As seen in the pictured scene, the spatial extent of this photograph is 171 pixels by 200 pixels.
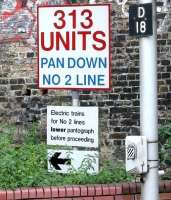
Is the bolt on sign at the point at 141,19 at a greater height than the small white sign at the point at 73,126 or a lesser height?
greater

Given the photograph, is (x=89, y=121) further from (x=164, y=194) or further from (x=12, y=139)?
(x=12, y=139)

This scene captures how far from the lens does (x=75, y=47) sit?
805cm

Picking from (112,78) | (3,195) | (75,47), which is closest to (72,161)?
(3,195)

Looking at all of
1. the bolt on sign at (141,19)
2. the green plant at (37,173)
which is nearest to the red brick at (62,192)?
the green plant at (37,173)

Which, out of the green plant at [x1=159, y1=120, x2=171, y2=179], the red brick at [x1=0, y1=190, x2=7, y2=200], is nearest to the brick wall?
the red brick at [x1=0, y1=190, x2=7, y2=200]

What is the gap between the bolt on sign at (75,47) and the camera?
796 centimetres

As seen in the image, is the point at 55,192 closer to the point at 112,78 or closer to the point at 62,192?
the point at 62,192

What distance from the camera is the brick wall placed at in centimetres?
729

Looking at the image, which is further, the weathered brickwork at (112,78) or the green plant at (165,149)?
the weathered brickwork at (112,78)

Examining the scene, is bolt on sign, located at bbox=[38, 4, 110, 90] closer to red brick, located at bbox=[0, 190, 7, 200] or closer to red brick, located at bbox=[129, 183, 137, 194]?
red brick, located at bbox=[129, 183, 137, 194]

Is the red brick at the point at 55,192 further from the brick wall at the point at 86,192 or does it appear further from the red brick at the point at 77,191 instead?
the red brick at the point at 77,191

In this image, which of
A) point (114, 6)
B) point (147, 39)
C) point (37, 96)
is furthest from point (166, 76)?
point (147, 39)

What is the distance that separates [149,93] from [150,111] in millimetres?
175

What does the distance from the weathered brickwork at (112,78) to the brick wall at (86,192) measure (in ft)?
9.66
